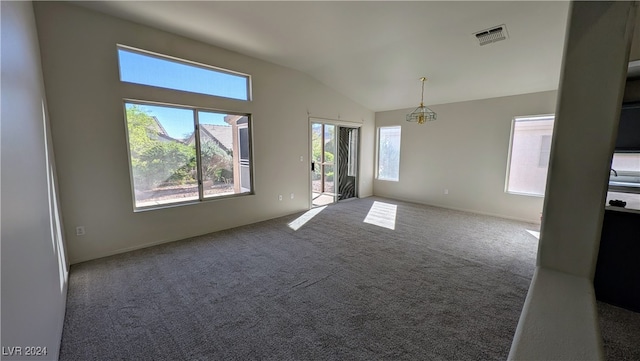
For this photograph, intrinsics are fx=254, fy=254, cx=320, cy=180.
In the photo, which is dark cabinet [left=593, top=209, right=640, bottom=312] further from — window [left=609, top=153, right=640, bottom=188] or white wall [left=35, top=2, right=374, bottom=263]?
white wall [left=35, top=2, right=374, bottom=263]

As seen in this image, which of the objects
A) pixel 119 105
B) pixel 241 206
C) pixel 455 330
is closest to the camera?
pixel 455 330

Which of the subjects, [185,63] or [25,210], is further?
[185,63]

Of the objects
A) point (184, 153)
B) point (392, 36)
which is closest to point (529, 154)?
point (392, 36)

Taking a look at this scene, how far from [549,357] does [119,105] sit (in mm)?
4363

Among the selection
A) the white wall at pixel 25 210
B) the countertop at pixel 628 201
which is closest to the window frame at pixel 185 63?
the white wall at pixel 25 210

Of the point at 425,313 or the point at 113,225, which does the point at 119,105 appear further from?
the point at 425,313

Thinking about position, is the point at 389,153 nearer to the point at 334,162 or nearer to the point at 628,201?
the point at 334,162

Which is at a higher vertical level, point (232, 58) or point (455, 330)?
point (232, 58)

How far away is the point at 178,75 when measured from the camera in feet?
12.3

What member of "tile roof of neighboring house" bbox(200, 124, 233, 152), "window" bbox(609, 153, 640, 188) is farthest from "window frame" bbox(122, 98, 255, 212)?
"window" bbox(609, 153, 640, 188)

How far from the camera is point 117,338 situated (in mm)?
1938

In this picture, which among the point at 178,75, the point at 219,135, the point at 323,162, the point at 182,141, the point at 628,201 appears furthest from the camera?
the point at 323,162

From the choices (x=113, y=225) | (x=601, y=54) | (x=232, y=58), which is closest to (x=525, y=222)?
(x=601, y=54)

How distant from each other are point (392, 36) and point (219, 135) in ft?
10.2
